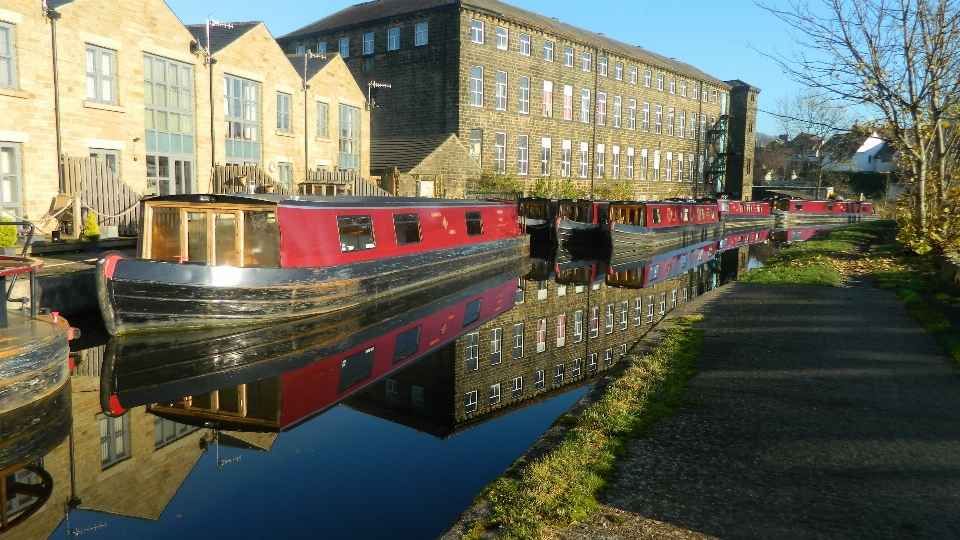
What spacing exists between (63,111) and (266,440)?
12486 millimetres

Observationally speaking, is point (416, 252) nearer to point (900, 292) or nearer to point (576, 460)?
point (900, 292)

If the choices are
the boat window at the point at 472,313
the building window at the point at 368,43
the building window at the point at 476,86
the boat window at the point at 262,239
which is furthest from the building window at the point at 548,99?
the boat window at the point at 262,239

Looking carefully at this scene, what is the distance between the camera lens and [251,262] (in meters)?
11.3

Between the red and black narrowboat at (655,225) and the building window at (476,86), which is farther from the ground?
the building window at (476,86)

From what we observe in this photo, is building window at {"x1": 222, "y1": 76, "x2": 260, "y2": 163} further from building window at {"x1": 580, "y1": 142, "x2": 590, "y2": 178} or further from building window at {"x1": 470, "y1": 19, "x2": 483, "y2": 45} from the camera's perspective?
building window at {"x1": 580, "y1": 142, "x2": 590, "y2": 178}

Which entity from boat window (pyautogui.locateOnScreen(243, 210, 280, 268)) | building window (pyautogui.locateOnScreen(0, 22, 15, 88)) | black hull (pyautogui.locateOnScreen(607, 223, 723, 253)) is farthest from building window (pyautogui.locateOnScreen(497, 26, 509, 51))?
boat window (pyautogui.locateOnScreen(243, 210, 280, 268))

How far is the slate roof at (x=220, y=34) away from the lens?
20.0 metres

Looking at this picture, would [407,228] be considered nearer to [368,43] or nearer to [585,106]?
[368,43]

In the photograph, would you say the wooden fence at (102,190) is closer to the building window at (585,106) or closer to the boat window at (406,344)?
the boat window at (406,344)

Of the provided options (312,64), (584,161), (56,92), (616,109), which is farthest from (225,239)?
(616,109)

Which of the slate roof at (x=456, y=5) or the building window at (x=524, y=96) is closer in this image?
the slate roof at (x=456, y=5)

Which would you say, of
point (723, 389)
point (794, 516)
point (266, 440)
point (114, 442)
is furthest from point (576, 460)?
point (114, 442)

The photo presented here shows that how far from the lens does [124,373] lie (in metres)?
8.43

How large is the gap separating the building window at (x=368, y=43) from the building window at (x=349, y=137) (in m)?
8.74
